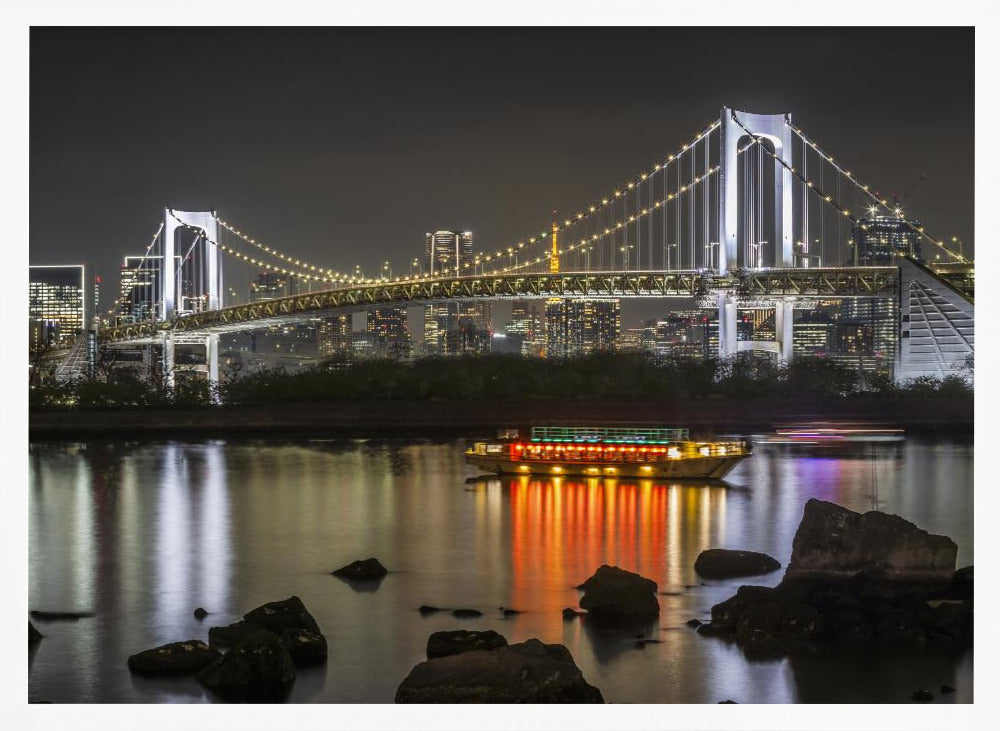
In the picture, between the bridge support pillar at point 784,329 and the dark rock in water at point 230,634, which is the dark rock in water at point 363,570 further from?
the bridge support pillar at point 784,329

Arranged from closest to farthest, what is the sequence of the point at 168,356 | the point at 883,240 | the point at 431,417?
the point at 883,240 < the point at 431,417 < the point at 168,356

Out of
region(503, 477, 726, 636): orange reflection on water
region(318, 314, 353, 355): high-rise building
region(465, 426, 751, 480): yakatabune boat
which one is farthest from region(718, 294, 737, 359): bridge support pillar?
region(318, 314, 353, 355): high-rise building

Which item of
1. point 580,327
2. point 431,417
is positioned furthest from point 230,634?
point 580,327

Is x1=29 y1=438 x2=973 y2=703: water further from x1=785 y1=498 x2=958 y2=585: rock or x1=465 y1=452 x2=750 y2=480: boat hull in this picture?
x1=785 y1=498 x2=958 y2=585: rock

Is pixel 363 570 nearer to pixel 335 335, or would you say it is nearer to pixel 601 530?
pixel 601 530

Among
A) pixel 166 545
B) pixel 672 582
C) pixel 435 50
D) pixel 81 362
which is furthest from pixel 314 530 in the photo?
pixel 81 362

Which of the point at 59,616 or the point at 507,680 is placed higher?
the point at 507,680
